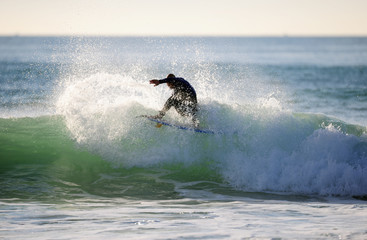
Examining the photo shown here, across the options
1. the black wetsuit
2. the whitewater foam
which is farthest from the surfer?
the whitewater foam

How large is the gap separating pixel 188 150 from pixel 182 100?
3.82 ft

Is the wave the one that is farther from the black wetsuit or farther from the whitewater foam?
the black wetsuit

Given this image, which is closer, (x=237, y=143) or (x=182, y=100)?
(x=182, y=100)

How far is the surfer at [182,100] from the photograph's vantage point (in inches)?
399

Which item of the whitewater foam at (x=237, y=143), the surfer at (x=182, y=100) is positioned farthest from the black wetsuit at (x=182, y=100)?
the whitewater foam at (x=237, y=143)

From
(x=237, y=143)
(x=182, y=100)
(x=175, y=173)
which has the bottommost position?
(x=175, y=173)

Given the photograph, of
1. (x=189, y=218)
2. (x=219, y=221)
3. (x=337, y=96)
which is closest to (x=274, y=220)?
(x=219, y=221)

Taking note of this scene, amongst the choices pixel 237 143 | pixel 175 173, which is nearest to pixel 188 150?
pixel 175 173

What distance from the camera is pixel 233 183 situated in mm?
9594

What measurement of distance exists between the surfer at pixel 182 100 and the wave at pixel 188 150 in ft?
1.06

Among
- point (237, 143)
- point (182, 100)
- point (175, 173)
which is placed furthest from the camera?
point (237, 143)

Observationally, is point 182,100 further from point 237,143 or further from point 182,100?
point 237,143

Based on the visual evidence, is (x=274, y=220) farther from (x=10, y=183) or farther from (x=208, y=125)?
(x=10, y=183)

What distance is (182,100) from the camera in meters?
10.4
